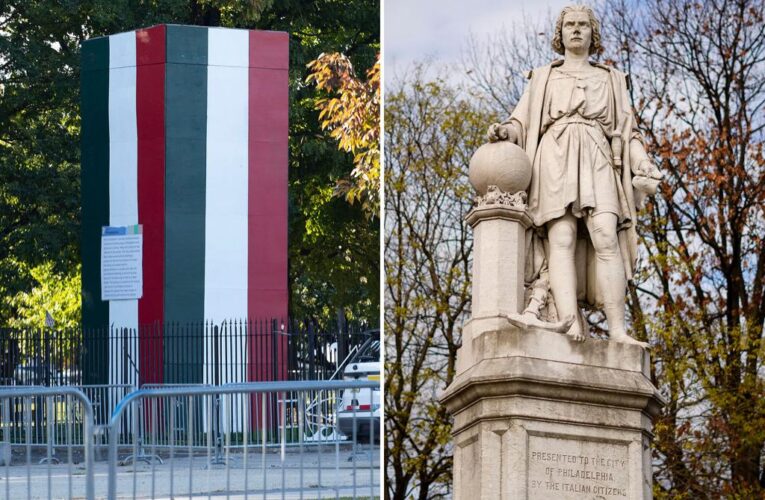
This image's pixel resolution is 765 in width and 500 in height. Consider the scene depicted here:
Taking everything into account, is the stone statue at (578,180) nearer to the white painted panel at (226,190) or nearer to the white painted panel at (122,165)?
the white painted panel at (226,190)

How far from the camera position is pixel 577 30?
9.82 meters

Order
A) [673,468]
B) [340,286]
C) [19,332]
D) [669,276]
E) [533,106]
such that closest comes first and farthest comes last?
[533,106], [673,468], [669,276], [19,332], [340,286]

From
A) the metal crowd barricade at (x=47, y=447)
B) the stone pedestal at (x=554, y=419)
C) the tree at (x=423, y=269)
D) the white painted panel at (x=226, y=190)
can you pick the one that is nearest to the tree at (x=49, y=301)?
the tree at (x=423, y=269)

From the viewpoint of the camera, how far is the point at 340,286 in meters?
30.2

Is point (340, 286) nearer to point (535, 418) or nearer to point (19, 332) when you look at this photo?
point (19, 332)

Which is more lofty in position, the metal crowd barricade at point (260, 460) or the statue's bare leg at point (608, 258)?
the statue's bare leg at point (608, 258)

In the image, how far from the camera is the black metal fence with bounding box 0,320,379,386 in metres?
18.3

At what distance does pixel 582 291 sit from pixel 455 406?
1.28 meters

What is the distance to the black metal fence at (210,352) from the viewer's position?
60.0 ft

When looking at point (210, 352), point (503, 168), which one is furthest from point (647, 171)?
point (210, 352)

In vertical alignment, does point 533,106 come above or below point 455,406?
above

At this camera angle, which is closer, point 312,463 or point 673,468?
point 312,463

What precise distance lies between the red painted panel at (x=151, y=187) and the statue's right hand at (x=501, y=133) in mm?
9560

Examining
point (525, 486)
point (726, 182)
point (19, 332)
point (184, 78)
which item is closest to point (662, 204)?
point (726, 182)
